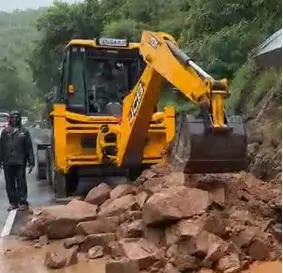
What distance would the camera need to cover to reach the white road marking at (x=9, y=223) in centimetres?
921

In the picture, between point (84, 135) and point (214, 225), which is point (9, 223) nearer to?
point (84, 135)

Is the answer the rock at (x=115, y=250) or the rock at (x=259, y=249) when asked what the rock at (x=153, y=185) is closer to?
the rock at (x=115, y=250)

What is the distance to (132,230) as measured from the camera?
7.65 meters

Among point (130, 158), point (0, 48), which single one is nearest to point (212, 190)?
point (130, 158)

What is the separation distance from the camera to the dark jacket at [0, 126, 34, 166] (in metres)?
10.8

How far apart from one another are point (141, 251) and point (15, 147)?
4.45m

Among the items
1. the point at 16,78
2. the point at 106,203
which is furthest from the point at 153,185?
the point at 16,78

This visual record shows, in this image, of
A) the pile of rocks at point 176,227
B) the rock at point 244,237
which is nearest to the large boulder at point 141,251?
the pile of rocks at point 176,227

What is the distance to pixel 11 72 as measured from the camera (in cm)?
9912

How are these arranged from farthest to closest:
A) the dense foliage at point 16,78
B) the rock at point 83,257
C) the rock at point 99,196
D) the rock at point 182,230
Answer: the dense foliage at point 16,78
the rock at point 99,196
the rock at point 83,257
the rock at point 182,230

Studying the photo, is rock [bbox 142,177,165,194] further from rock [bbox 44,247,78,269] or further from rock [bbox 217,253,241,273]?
rock [bbox 217,253,241,273]

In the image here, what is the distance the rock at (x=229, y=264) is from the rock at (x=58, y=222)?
2.49 m

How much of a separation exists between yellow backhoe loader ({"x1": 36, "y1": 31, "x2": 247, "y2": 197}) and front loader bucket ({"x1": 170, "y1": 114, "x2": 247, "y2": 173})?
402 millimetres

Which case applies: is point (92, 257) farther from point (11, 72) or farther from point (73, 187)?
point (11, 72)
